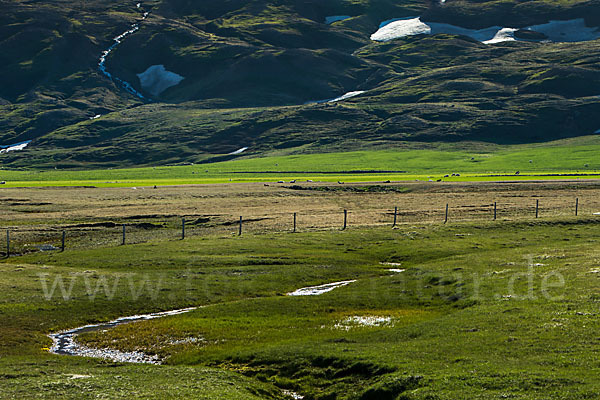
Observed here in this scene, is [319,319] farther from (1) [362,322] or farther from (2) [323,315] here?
(1) [362,322]

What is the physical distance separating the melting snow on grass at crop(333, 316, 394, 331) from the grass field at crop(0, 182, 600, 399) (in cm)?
17

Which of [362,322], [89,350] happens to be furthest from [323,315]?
[89,350]

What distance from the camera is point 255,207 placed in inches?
4198

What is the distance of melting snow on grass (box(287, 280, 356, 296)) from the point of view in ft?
157

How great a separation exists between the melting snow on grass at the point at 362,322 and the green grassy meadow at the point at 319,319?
23cm

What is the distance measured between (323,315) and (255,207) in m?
67.5

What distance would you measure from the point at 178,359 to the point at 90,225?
5691cm

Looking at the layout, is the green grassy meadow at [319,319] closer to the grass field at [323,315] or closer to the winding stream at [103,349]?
the grass field at [323,315]

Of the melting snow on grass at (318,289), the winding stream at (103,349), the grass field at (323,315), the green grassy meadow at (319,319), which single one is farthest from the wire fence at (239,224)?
the winding stream at (103,349)

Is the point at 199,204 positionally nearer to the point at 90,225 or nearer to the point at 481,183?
the point at 90,225

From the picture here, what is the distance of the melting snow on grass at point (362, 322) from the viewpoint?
1455 inches

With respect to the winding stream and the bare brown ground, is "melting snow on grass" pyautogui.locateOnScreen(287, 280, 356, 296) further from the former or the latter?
the bare brown ground

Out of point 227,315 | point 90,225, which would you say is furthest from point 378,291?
point 90,225

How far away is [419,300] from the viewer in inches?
1716
